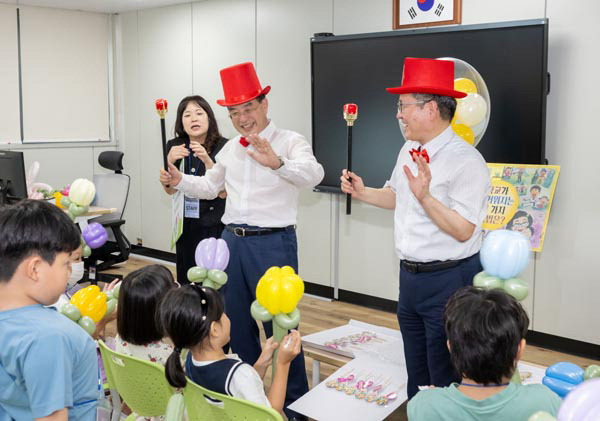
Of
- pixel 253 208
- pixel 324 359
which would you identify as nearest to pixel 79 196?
pixel 253 208

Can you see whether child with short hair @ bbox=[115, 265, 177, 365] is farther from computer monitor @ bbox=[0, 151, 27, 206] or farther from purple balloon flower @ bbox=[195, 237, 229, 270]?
computer monitor @ bbox=[0, 151, 27, 206]

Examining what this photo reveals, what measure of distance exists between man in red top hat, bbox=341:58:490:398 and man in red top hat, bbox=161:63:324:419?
56cm

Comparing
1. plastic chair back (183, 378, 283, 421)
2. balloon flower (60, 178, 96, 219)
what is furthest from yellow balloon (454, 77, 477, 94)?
plastic chair back (183, 378, 283, 421)

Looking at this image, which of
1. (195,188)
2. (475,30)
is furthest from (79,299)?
(475,30)

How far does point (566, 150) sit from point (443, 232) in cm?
191

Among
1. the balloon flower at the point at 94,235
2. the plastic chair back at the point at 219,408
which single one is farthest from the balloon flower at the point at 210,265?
the balloon flower at the point at 94,235

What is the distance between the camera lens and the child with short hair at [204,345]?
1.69 meters

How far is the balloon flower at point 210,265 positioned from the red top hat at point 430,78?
2.76ft

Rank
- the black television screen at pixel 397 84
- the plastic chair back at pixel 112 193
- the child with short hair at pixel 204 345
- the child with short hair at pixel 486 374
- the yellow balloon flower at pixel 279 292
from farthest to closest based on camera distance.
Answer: the plastic chair back at pixel 112 193, the black television screen at pixel 397 84, the yellow balloon flower at pixel 279 292, the child with short hair at pixel 204 345, the child with short hair at pixel 486 374

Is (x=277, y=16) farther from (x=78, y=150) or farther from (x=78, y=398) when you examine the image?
(x=78, y=398)

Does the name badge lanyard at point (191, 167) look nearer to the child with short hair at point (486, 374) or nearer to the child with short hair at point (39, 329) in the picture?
the child with short hair at point (39, 329)

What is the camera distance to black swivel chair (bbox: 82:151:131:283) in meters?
4.78

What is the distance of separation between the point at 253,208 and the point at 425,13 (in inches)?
87.3

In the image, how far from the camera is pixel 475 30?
12.3 ft
